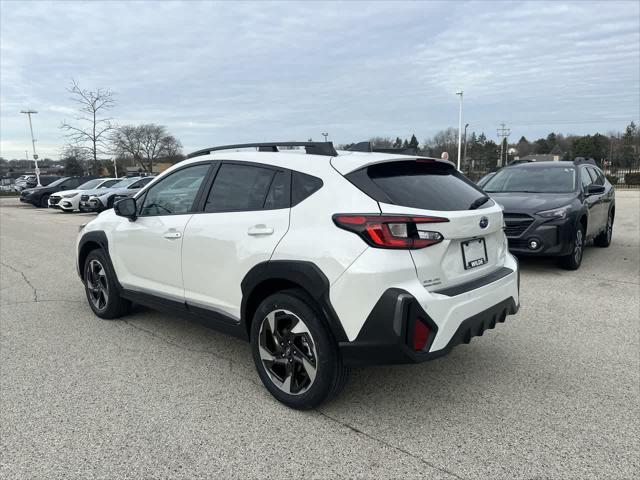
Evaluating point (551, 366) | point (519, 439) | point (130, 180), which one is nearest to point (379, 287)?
point (519, 439)

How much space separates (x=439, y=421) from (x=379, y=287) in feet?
3.36

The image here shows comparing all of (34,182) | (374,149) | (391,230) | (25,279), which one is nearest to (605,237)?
(374,149)

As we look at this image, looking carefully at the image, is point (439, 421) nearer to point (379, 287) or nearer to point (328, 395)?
point (328, 395)

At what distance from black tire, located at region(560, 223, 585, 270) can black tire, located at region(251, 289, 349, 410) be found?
208 inches

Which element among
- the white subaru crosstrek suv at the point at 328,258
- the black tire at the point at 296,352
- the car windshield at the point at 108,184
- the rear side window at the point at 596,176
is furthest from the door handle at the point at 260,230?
the car windshield at the point at 108,184

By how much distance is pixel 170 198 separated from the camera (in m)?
4.12

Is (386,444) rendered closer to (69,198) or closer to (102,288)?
(102,288)

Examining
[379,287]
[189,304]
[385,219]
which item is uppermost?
[385,219]

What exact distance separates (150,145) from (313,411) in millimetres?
89068

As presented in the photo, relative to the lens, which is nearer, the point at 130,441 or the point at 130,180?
the point at 130,441

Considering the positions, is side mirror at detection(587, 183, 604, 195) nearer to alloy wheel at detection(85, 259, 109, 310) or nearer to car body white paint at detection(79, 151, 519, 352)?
car body white paint at detection(79, 151, 519, 352)

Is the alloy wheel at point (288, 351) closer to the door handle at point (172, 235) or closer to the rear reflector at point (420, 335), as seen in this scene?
the rear reflector at point (420, 335)

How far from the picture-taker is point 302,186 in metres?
3.12

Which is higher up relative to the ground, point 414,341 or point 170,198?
point 170,198
